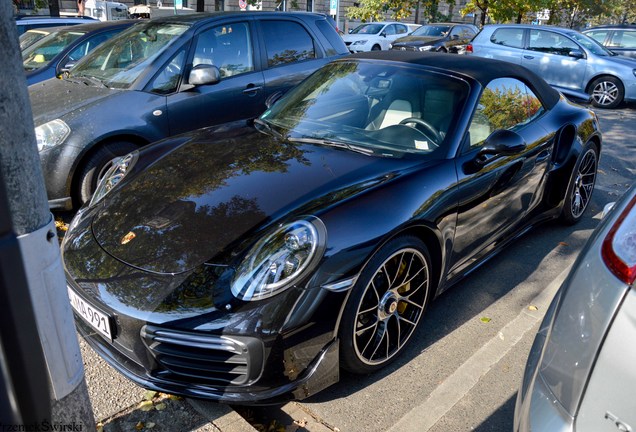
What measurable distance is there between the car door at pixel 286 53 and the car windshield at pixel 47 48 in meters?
3.48

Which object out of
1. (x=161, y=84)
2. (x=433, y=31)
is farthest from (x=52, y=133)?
(x=433, y=31)

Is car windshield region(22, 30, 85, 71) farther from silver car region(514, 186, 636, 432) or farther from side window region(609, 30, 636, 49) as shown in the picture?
side window region(609, 30, 636, 49)

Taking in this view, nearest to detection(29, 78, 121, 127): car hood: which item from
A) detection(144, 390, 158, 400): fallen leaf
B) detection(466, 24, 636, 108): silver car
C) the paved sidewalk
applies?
the paved sidewalk

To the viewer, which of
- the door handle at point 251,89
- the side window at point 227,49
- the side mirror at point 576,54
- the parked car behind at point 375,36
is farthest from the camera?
the parked car behind at point 375,36

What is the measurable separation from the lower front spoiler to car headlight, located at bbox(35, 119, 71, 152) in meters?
2.39

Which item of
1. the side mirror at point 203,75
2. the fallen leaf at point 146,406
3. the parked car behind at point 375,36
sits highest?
the side mirror at point 203,75

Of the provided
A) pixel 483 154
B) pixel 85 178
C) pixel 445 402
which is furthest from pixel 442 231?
pixel 85 178

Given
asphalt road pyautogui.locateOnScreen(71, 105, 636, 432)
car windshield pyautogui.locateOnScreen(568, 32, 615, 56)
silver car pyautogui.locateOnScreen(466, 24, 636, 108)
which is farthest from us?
car windshield pyautogui.locateOnScreen(568, 32, 615, 56)

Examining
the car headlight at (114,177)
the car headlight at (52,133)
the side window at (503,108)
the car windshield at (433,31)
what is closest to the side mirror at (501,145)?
the side window at (503,108)

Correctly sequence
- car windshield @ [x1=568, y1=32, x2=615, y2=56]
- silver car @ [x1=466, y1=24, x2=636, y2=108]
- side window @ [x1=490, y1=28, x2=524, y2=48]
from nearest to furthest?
1. silver car @ [x1=466, y1=24, x2=636, y2=108]
2. car windshield @ [x1=568, y1=32, x2=615, y2=56]
3. side window @ [x1=490, y1=28, x2=524, y2=48]

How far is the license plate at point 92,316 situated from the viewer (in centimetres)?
238

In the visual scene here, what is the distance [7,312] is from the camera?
1.05 m

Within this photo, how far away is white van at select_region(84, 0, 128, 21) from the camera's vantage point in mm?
16781

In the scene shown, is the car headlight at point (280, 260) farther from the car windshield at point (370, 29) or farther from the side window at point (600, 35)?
the car windshield at point (370, 29)
